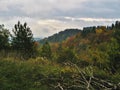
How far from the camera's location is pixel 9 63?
9.98m

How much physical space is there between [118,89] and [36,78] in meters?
5.11

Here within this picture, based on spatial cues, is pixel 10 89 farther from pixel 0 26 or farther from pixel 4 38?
pixel 0 26

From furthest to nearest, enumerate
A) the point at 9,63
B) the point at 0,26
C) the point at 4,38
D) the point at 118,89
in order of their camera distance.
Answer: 1. the point at 0,26
2. the point at 4,38
3. the point at 9,63
4. the point at 118,89

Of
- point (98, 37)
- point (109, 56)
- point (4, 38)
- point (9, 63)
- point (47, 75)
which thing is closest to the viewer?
point (47, 75)

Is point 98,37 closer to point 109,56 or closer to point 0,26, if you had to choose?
point 0,26

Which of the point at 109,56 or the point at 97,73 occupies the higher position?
the point at 97,73

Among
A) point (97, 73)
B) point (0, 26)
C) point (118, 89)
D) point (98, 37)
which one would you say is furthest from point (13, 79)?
point (98, 37)

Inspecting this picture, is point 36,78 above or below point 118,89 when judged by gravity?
below

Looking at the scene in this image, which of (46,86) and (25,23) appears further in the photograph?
(25,23)

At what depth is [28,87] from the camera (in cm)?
847

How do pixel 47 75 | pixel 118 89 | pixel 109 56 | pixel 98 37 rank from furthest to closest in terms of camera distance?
1. pixel 98 37
2. pixel 109 56
3. pixel 47 75
4. pixel 118 89

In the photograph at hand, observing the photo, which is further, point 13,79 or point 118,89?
point 13,79

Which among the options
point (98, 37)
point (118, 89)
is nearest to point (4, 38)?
point (118, 89)

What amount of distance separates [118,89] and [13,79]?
5225mm
